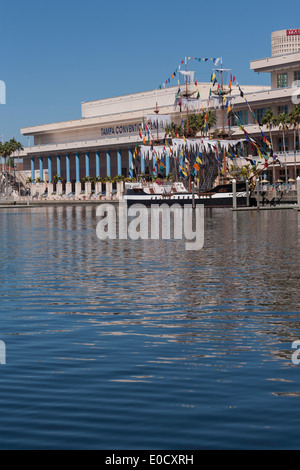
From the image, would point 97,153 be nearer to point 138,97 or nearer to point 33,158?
point 138,97

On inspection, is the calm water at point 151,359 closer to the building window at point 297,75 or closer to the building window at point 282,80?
the building window at point 297,75

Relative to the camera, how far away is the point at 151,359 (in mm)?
12453

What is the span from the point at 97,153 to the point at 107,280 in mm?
142021

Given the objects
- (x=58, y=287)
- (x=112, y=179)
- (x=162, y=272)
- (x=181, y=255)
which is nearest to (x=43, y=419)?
(x=58, y=287)

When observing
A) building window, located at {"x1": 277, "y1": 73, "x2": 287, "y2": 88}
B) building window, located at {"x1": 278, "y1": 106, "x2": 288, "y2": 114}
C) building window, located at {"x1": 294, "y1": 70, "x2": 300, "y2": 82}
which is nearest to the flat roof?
building window, located at {"x1": 294, "y1": 70, "x2": 300, "y2": 82}

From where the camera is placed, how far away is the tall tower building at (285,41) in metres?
133

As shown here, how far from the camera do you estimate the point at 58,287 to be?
72.5 ft

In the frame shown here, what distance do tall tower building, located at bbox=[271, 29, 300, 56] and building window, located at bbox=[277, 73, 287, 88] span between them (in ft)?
28.1

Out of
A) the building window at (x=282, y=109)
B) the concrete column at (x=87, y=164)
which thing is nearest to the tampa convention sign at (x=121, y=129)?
the concrete column at (x=87, y=164)

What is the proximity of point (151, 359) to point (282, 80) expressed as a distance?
117 meters

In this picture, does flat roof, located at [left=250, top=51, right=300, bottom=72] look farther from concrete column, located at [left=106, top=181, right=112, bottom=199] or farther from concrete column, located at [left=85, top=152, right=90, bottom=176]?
concrete column, located at [left=85, top=152, right=90, bottom=176]

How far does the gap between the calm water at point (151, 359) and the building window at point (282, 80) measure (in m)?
102

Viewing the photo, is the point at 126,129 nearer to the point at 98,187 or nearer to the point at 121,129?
the point at 121,129

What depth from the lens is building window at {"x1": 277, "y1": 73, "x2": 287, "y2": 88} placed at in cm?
12426
